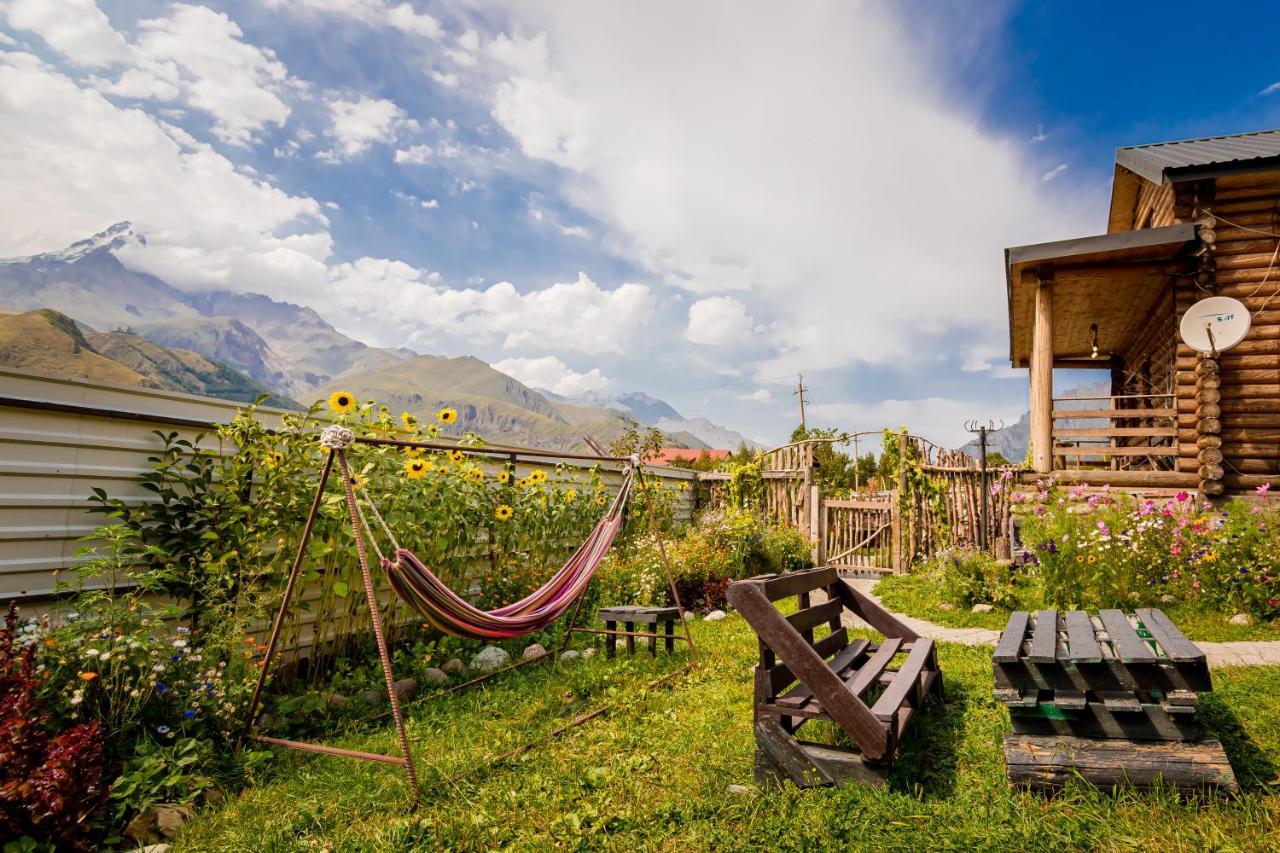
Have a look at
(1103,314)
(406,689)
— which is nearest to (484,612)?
(406,689)

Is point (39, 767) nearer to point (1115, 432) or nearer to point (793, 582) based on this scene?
point (793, 582)

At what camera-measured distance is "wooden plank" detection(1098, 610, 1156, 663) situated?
247 centimetres

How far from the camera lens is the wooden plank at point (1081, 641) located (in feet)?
8.23

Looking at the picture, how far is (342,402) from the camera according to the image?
13.8 ft

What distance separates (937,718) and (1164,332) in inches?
399

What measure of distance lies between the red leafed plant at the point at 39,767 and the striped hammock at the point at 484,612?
124 centimetres

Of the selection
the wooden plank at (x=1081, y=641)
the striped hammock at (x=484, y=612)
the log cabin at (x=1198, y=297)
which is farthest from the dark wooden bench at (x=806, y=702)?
the log cabin at (x=1198, y=297)

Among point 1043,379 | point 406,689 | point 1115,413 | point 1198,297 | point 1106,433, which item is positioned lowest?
point 406,689

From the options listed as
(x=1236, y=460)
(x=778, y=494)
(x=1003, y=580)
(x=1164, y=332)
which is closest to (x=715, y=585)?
(x=1003, y=580)

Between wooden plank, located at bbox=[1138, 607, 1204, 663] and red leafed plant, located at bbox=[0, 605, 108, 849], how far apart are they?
13.2 feet

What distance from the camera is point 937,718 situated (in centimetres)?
348

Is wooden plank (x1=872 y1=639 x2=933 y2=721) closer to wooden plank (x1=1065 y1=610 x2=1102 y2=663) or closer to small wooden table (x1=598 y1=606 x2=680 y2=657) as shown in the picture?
wooden plank (x1=1065 y1=610 x2=1102 y2=663)

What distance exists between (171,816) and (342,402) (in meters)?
2.32

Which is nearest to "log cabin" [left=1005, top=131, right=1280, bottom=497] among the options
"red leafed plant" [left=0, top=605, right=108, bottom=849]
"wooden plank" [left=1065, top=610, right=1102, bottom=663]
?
"wooden plank" [left=1065, top=610, right=1102, bottom=663]
